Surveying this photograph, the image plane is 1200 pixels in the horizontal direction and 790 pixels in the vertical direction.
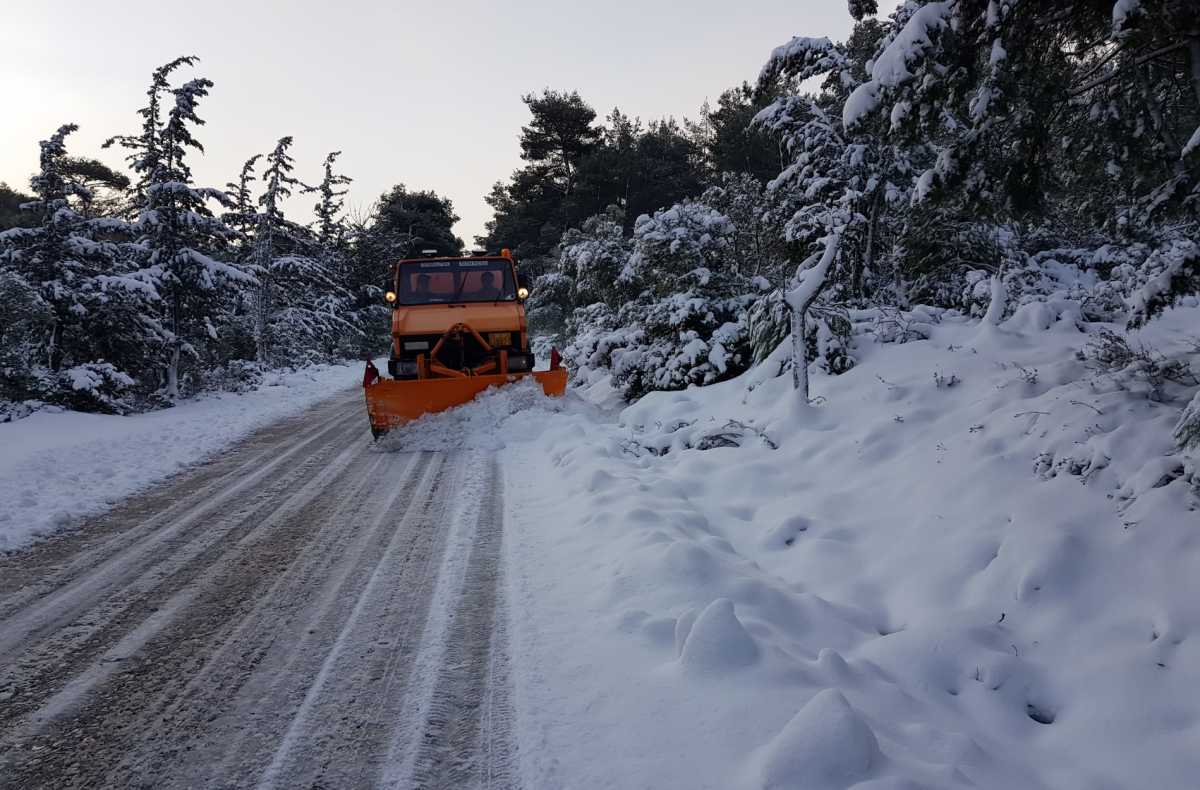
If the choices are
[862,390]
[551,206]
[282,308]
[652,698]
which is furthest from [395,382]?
[551,206]

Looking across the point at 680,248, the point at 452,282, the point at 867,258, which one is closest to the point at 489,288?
the point at 452,282

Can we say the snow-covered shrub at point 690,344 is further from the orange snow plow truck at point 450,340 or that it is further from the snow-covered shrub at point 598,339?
the orange snow plow truck at point 450,340

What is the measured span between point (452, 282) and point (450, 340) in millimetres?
1371

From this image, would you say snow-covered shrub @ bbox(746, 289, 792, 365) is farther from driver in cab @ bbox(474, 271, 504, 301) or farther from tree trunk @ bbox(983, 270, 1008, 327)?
driver in cab @ bbox(474, 271, 504, 301)

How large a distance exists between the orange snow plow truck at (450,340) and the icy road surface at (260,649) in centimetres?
293

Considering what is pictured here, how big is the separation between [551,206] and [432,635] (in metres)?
36.1

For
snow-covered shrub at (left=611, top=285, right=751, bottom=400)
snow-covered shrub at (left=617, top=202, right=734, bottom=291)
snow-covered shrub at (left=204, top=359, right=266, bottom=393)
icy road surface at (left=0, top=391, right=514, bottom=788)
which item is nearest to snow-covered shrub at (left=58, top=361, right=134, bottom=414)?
snow-covered shrub at (left=204, top=359, right=266, bottom=393)

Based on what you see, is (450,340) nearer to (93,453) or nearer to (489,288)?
(489,288)

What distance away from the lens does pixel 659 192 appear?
3784 cm

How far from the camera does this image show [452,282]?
33.8 ft

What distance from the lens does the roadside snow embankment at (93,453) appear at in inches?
211

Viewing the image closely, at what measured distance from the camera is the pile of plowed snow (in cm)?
225

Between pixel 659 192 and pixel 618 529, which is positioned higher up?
pixel 659 192

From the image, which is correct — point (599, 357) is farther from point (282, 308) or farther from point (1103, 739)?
point (282, 308)
